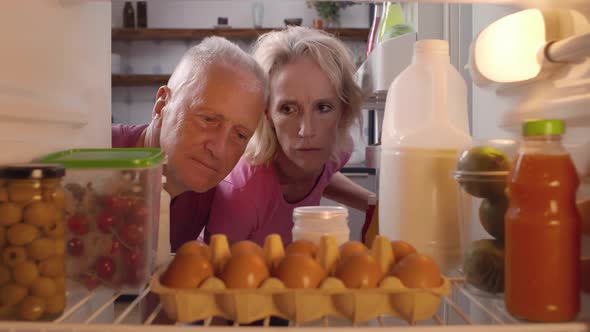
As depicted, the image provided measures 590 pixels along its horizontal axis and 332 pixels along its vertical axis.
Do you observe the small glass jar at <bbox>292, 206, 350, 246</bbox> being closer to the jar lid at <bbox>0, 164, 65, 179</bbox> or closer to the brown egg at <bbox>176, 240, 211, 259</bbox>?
the brown egg at <bbox>176, 240, 211, 259</bbox>

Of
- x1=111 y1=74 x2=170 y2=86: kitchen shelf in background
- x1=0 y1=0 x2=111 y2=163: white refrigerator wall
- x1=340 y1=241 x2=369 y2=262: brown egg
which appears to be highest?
x1=111 y1=74 x2=170 y2=86: kitchen shelf in background

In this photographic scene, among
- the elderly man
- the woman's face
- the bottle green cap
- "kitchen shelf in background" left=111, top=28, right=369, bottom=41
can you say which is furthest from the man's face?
"kitchen shelf in background" left=111, top=28, right=369, bottom=41

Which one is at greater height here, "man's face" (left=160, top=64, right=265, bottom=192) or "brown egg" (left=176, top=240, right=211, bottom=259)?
"man's face" (left=160, top=64, right=265, bottom=192)

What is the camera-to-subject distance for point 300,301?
542 millimetres

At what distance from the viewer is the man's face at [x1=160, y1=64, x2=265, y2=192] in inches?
45.7

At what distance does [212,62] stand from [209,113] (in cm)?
13

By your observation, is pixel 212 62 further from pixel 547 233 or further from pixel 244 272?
pixel 547 233

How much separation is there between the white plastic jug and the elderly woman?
578mm

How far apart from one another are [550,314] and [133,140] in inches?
47.1

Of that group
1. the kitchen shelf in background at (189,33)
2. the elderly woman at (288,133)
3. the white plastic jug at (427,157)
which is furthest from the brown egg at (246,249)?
the kitchen shelf in background at (189,33)

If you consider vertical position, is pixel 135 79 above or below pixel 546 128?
above

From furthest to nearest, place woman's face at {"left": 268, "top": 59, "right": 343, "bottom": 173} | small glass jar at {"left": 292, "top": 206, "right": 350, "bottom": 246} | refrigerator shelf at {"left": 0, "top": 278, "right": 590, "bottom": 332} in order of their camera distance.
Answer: woman's face at {"left": 268, "top": 59, "right": 343, "bottom": 173}, small glass jar at {"left": 292, "top": 206, "right": 350, "bottom": 246}, refrigerator shelf at {"left": 0, "top": 278, "right": 590, "bottom": 332}

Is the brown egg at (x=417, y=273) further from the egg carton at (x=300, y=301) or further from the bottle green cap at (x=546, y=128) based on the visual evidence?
the bottle green cap at (x=546, y=128)

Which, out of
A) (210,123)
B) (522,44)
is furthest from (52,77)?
(522,44)
